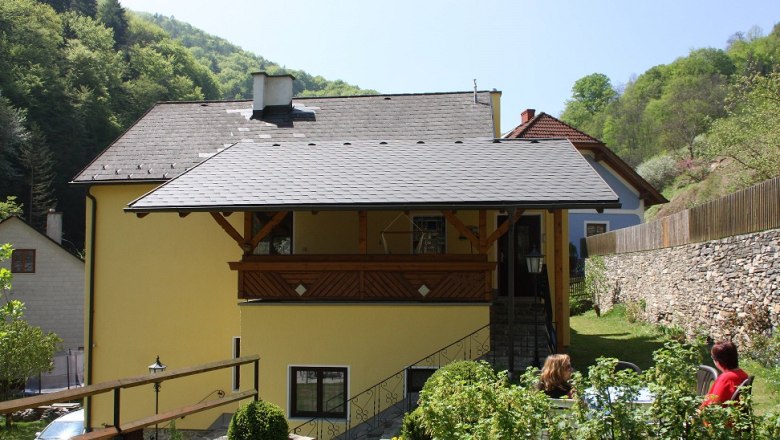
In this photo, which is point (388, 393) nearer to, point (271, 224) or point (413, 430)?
point (271, 224)

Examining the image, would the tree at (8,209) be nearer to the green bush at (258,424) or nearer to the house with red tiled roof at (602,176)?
the house with red tiled roof at (602,176)

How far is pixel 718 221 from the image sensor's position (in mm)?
13711

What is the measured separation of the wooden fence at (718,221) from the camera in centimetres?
1142

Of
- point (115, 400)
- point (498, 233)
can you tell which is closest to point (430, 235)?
point (498, 233)

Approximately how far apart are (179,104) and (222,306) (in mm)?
7572

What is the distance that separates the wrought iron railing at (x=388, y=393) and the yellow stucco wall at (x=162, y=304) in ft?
11.3

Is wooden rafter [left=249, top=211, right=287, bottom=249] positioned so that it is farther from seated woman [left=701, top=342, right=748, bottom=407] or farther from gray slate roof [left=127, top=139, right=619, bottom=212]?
seated woman [left=701, top=342, right=748, bottom=407]

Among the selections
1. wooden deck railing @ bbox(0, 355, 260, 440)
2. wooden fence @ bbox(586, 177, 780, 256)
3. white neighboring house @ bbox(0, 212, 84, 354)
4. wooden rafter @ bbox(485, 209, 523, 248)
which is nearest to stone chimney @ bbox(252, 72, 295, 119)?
wooden rafter @ bbox(485, 209, 523, 248)

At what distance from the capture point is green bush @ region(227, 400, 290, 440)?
8.43 meters

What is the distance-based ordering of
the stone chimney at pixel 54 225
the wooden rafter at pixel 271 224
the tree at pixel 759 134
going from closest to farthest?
the wooden rafter at pixel 271 224
the tree at pixel 759 134
the stone chimney at pixel 54 225

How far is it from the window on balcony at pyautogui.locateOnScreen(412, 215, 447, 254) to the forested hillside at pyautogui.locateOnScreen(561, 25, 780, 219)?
14355mm

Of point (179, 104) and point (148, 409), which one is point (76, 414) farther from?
point (179, 104)

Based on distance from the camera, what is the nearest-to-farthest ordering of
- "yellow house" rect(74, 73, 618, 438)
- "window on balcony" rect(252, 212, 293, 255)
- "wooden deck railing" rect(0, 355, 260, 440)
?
1. "wooden deck railing" rect(0, 355, 260, 440)
2. "yellow house" rect(74, 73, 618, 438)
3. "window on balcony" rect(252, 212, 293, 255)

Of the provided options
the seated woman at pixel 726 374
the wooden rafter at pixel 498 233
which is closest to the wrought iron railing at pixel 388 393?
the wooden rafter at pixel 498 233
